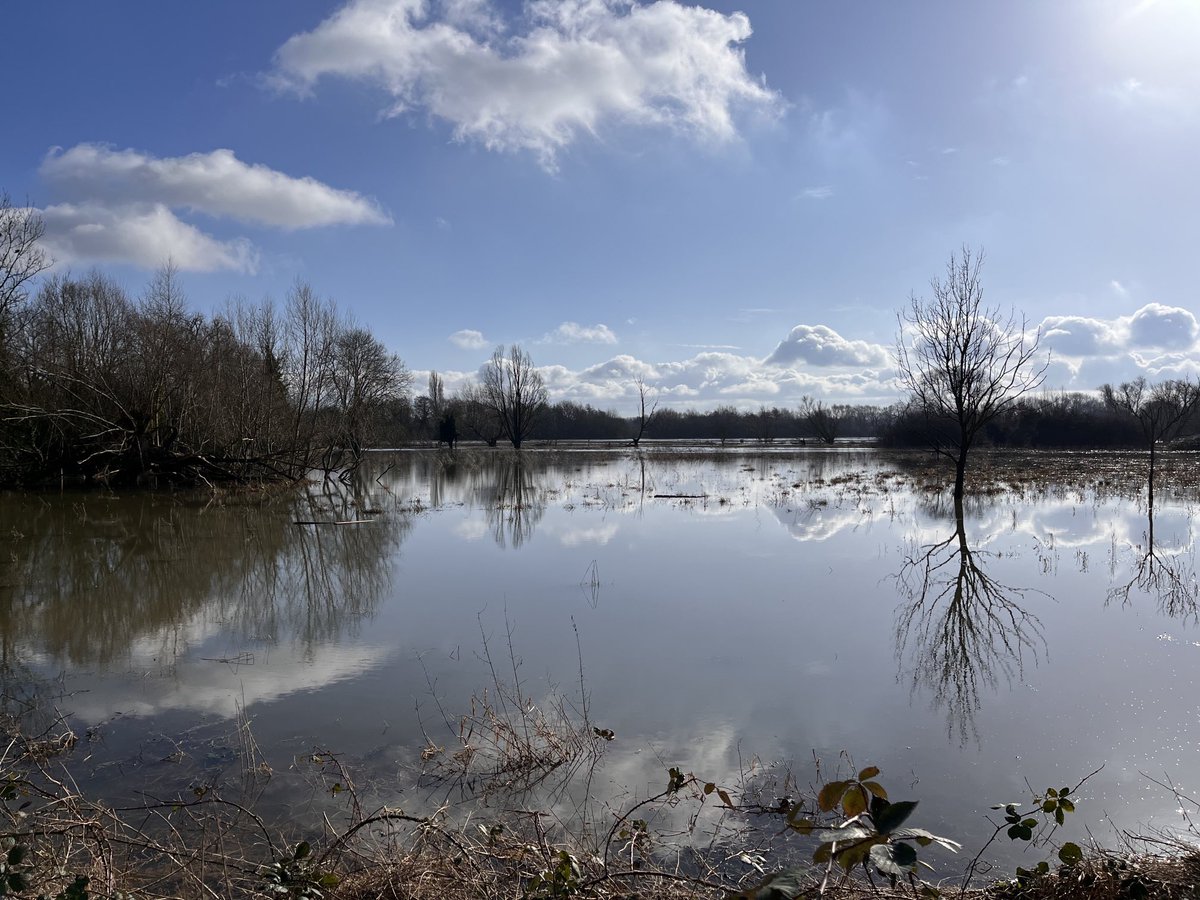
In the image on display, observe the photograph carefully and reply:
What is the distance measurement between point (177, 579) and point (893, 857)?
1140 cm

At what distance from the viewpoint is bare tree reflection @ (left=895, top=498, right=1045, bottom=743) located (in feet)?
19.9

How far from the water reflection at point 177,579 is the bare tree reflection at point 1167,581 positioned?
9354 mm

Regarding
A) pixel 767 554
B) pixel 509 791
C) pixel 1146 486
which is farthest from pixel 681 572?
pixel 1146 486

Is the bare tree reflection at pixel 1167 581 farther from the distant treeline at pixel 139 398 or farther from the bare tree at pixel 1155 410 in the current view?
the distant treeline at pixel 139 398

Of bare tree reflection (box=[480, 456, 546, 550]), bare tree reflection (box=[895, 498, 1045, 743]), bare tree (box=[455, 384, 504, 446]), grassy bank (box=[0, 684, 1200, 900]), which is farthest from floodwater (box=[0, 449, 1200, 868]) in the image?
bare tree (box=[455, 384, 504, 446])

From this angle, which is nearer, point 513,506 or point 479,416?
point 513,506

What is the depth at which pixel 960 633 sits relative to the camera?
7.68 m

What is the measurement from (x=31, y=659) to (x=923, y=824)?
25.9ft

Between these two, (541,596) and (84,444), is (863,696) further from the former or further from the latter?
(84,444)

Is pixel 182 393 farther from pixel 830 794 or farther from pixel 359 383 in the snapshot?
pixel 830 794

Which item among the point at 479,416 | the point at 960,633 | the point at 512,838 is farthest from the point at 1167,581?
the point at 479,416

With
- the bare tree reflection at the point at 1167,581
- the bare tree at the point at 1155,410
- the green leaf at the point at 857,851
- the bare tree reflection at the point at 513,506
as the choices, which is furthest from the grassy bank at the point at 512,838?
the bare tree at the point at 1155,410

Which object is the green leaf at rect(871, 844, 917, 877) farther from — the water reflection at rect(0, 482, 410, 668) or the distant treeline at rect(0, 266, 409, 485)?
the distant treeline at rect(0, 266, 409, 485)

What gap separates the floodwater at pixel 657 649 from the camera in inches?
185
